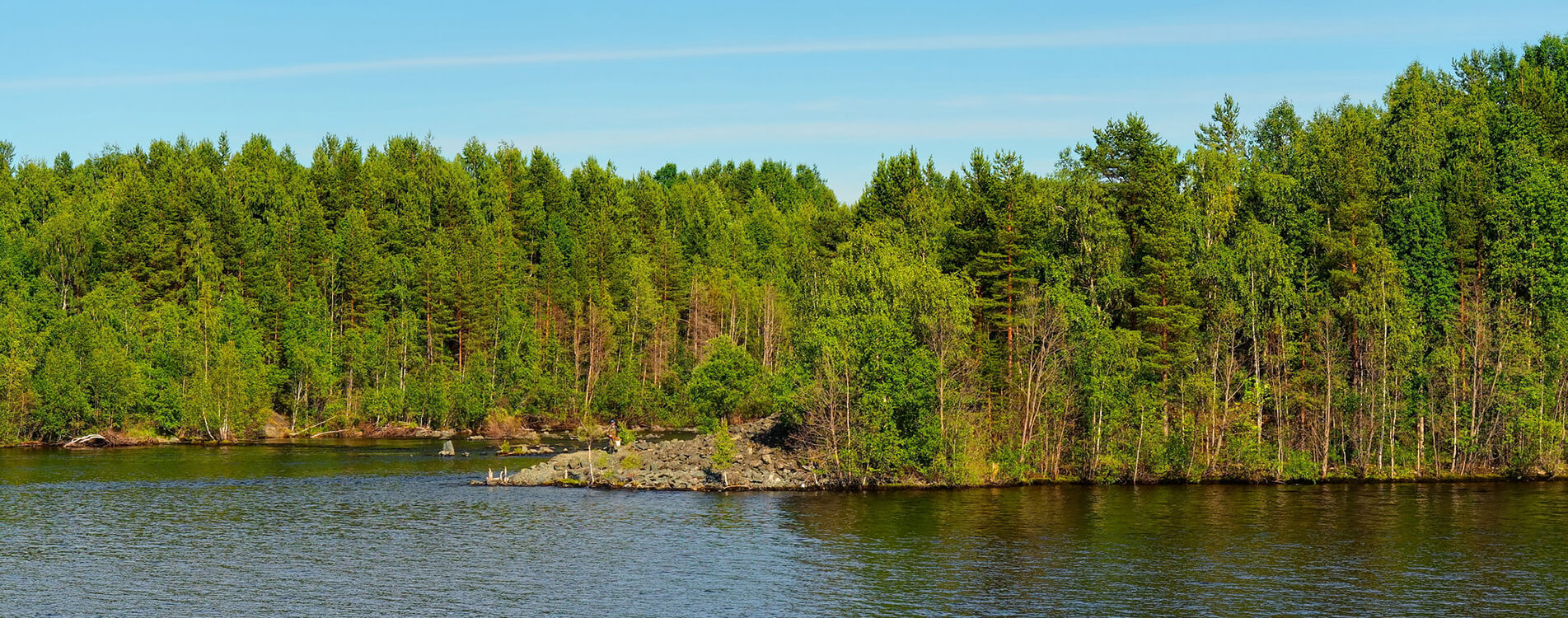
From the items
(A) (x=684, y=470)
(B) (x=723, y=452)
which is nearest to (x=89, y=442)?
(A) (x=684, y=470)

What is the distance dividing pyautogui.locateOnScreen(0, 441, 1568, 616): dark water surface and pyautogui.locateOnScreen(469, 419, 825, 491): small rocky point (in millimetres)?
3607

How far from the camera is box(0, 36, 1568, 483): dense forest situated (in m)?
89.9

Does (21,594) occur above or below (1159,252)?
below

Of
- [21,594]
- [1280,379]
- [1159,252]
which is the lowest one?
[21,594]

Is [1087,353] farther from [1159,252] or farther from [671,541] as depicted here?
[671,541]

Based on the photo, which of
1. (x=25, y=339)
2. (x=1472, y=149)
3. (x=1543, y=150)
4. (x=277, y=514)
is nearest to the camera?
(x=277, y=514)

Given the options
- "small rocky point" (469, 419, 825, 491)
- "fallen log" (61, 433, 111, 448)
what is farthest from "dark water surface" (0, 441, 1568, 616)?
"fallen log" (61, 433, 111, 448)

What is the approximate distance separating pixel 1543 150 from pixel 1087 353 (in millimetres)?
51807

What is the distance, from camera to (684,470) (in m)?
93.9

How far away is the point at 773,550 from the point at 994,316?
130 feet

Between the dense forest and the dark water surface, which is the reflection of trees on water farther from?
the dense forest

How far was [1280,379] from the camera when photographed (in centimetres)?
9425

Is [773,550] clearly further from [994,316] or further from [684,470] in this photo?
[994,316]

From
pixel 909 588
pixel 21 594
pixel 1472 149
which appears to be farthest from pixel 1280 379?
pixel 21 594
